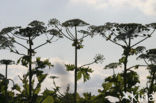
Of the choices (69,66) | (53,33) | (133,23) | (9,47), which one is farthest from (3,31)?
(133,23)

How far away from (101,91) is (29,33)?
7787 mm

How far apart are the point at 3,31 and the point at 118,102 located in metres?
8.22

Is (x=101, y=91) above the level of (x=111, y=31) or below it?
below

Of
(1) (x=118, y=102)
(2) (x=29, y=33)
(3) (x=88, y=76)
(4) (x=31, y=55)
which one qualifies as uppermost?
(2) (x=29, y=33)

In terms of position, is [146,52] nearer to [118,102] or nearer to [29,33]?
[118,102]

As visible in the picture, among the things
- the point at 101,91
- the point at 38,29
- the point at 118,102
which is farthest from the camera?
the point at 101,91

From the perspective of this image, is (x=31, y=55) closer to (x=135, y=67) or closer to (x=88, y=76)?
(x=88, y=76)

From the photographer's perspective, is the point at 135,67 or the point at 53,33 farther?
the point at 53,33

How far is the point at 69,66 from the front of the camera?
790 inches

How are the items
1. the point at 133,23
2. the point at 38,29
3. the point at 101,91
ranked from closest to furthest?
the point at 133,23 < the point at 38,29 < the point at 101,91

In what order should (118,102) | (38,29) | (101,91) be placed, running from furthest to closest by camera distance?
(101,91), (118,102), (38,29)

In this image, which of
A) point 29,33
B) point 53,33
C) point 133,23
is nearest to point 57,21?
point 53,33

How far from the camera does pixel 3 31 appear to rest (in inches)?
762

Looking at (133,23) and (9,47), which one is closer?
(133,23)
